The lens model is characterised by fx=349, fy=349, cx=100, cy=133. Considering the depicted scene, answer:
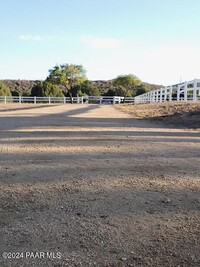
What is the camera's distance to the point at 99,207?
330 centimetres

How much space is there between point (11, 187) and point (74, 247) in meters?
1.58

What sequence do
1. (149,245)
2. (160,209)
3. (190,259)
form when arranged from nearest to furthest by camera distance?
(190,259)
(149,245)
(160,209)

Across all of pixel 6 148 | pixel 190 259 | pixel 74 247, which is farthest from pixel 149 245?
pixel 6 148

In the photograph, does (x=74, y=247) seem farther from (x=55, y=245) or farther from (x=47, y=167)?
(x=47, y=167)

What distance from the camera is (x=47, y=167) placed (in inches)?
190

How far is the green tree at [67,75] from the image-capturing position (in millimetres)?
55906

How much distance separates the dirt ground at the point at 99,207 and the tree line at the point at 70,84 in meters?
46.6

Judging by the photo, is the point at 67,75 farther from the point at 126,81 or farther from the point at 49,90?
the point at 126,81

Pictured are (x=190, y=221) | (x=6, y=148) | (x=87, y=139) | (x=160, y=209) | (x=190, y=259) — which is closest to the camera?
(x=190, y=259)

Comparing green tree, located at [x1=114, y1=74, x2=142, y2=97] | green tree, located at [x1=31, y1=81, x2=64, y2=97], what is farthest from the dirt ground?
green tree, located at [x1=114, y1=74, x2=142, y2=97]

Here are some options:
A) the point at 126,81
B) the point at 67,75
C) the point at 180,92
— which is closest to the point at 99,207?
the point at 180,92

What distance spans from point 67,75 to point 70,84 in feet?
6.86

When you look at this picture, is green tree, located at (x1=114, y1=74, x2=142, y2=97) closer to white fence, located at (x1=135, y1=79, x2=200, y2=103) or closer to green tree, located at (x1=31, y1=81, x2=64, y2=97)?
green tree, located at (x1=31, y1=81, x2=64, y2=97)

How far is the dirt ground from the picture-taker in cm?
245
